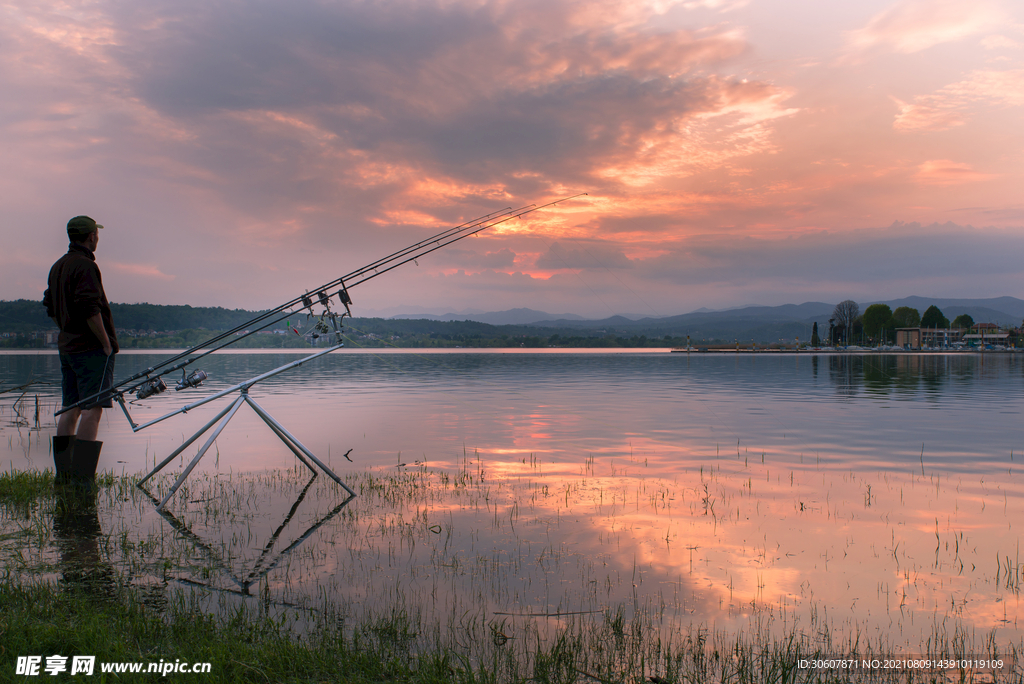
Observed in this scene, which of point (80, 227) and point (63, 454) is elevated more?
point (80, 227)

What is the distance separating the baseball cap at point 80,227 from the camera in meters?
9.42

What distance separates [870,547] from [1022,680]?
391 cm

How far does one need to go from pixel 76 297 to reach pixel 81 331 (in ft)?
1.99

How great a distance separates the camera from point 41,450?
1669 centimetres

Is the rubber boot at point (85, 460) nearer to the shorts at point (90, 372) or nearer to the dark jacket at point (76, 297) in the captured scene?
the shorts at point (90, 372)

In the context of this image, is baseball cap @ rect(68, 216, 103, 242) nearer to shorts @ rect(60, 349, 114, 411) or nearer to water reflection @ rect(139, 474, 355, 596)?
shorts @ rect(60, 349, 114, 411)

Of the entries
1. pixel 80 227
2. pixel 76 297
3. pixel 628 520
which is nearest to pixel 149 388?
pixel 76 297

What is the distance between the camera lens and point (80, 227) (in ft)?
31.1

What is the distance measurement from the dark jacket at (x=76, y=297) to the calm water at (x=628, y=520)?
9.11 feet

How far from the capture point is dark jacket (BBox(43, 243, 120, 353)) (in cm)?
919

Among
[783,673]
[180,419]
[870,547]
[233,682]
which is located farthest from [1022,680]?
[180,419]

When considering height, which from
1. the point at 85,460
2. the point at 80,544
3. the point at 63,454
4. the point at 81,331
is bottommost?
the point at 80,544

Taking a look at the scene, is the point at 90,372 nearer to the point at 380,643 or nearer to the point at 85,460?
the point at 85,460

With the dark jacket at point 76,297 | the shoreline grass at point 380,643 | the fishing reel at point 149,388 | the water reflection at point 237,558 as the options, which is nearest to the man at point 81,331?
the dark jacket at point 76,297
